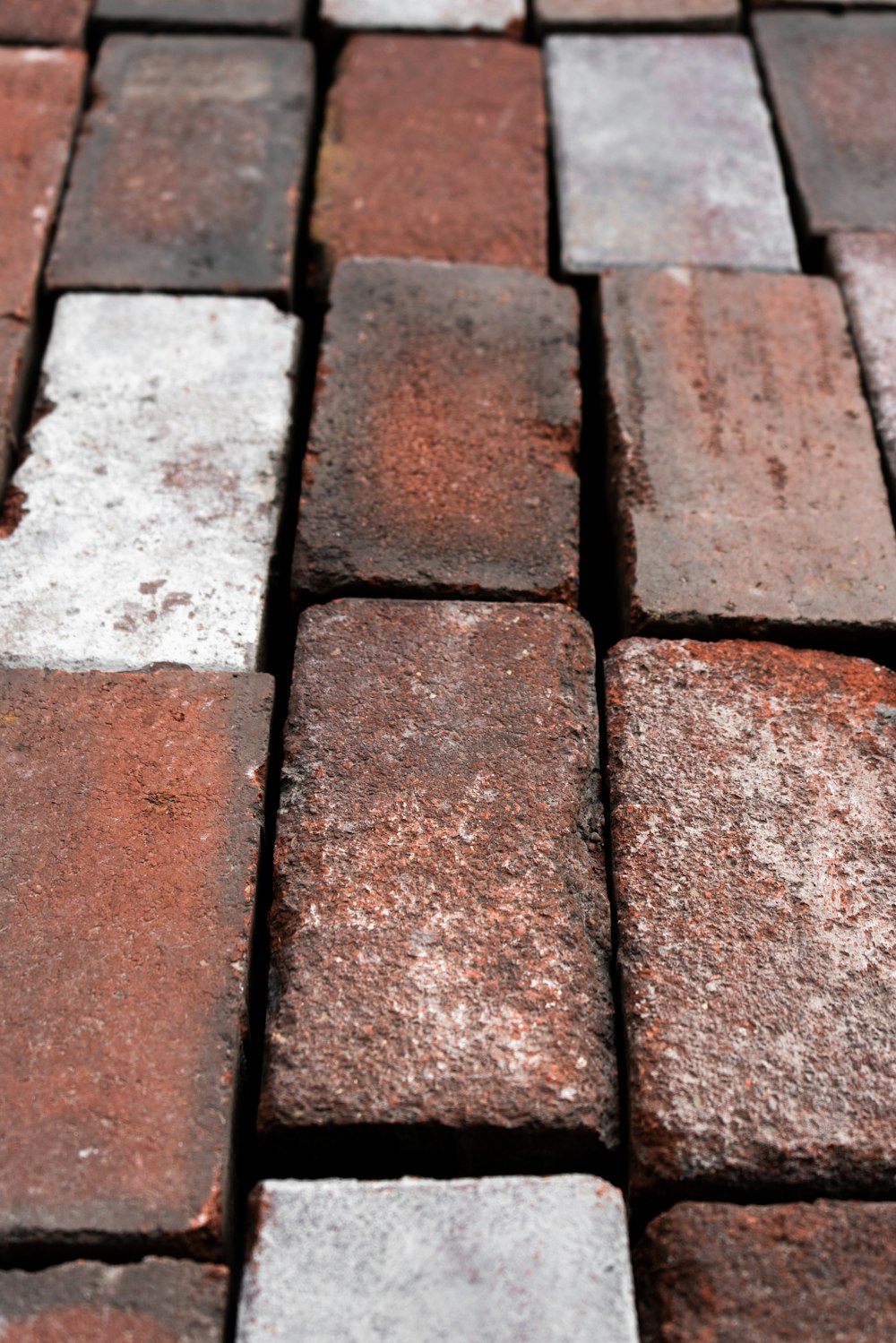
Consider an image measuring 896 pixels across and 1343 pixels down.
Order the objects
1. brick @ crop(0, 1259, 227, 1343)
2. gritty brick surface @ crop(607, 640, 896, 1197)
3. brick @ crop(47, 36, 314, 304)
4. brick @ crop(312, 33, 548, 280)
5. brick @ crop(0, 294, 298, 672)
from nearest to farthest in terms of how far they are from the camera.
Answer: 1. brick @ crop(0, 1259, 227, 1343)
2. gritty brick surface @ crop(607, 640, 896, 1197)
3. brick @ crop(0, 294, 298, 672)
4. brick @ crop(47, 36, 314, 304)
5. brick @ crop(312, 33, 548, 280)

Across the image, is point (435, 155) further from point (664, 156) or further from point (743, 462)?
point (743, 462)

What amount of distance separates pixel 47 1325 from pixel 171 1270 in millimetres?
153

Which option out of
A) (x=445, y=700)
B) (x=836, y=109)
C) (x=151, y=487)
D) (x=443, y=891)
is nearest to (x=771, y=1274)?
(x=443, y=891)

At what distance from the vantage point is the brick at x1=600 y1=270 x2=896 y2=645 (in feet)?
7.27

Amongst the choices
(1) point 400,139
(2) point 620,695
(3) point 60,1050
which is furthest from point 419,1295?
(1) point 400,139

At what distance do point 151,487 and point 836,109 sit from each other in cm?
201

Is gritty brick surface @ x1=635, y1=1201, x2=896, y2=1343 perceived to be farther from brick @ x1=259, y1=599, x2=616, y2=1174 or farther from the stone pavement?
brick @ x1=259, y1=599, x2=616, y2=1174

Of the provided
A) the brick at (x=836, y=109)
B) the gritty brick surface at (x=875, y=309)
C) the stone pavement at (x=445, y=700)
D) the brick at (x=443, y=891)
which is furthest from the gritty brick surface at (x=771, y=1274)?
the brick at (x=836, y=109)

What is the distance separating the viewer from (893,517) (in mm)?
2455

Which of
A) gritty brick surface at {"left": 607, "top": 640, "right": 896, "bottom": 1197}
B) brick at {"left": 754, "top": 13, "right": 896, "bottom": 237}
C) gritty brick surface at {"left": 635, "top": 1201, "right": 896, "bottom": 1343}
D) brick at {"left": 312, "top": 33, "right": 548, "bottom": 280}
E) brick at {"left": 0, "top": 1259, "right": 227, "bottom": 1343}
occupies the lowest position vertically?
brick at {"left": 0, "top": 1259, "right": 227, "bottom": 1343}

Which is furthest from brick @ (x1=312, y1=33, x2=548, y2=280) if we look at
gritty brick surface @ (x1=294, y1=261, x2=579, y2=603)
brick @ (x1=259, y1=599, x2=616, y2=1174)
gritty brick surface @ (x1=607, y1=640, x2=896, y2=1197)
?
gritty brick surface @ (x1=607, y1=640, x2=896, y2=1197)

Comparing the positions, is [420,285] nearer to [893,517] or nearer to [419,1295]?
[893,517]

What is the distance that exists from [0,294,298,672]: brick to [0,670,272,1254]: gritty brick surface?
0.12m

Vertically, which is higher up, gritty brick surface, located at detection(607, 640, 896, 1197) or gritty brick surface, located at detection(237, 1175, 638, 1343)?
gritty brick surface, located at detection(607, 640, 896, 1197)
